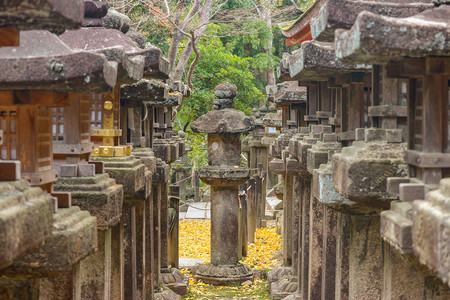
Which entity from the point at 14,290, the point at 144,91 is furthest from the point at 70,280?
the point at 144,91

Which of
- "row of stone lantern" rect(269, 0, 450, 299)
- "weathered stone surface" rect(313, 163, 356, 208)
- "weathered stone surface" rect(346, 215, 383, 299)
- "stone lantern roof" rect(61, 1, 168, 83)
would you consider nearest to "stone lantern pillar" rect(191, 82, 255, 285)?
"row of stone lantern" rect(269, 0, 450, 299)

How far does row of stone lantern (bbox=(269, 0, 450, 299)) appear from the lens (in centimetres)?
509

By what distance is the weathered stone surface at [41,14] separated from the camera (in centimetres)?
421

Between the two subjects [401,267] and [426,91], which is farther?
[401,267]

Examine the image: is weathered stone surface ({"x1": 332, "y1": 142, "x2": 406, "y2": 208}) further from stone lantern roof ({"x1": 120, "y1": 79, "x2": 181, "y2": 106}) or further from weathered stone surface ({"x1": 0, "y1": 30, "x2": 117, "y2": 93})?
stone lantern roof ({"x1": 120, "y1": 79, "x2": 181, "y2": 106})

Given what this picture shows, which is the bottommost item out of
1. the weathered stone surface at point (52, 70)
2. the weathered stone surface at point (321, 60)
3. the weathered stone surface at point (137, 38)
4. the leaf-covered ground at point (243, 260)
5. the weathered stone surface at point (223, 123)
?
the leaf-covered ground at point (243, 260)

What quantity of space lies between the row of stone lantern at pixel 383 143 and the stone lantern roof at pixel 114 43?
202cm

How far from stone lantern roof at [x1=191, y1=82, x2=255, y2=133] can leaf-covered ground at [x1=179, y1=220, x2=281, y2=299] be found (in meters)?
3.94

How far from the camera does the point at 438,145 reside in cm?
575

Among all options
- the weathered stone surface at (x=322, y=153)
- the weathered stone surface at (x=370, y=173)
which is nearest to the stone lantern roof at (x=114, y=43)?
the weathered stone surface at (x=322, y=153)

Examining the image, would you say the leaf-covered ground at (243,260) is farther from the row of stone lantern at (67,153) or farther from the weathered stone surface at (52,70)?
the weathered stone surface at (52,70)

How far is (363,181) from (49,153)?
2968mm

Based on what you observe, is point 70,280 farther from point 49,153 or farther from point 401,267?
point 401,267

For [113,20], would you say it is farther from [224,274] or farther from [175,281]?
[224,274]
